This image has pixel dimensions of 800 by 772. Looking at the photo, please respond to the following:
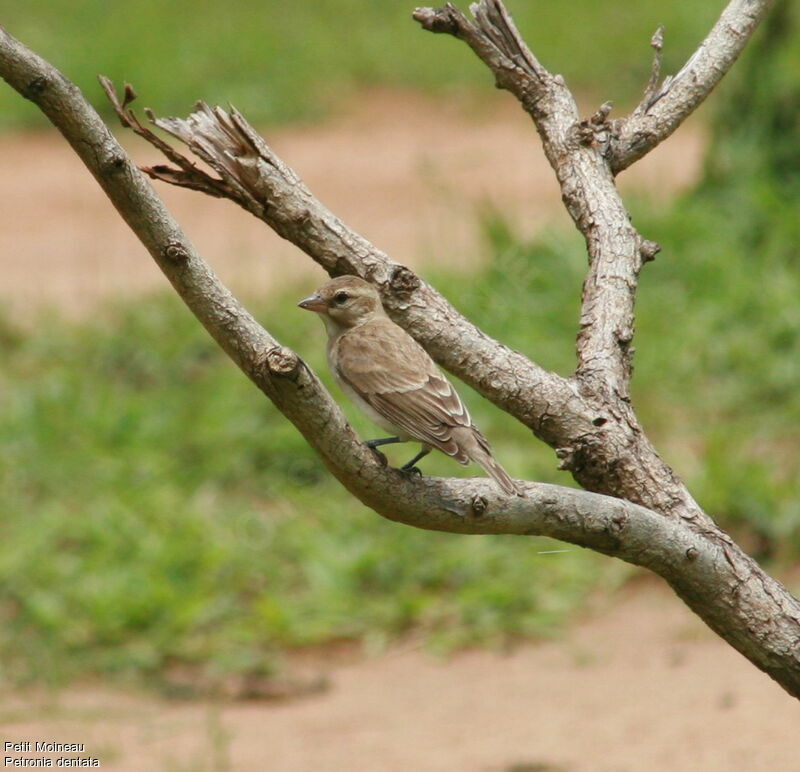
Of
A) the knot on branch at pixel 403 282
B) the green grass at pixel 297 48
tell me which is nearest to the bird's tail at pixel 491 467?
the knot on branch at pixel 403 282

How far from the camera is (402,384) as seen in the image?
3711 millimetres

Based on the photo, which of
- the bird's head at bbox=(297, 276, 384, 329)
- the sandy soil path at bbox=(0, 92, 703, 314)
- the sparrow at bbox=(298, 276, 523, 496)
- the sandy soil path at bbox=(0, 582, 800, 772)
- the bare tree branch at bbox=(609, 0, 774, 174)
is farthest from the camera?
the sandy soil path at bbox=(0, 92, 703, 314)

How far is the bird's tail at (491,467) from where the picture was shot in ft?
8.98

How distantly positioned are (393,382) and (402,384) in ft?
0.09

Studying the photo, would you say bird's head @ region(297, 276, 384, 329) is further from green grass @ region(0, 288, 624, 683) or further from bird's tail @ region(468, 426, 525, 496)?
green grass @ region(0, 288, 624, 683)

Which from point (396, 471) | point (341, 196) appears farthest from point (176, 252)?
point (341, 196)

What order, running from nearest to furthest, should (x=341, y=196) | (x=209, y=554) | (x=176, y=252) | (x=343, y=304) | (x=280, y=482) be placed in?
1. (x=176, y=252)
2. (x=343, y=304)
3. (x=209, y=554)
4. (x=280, y=482)
5. (x=341, y=196)

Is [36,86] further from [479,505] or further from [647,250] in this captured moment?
[647,250]

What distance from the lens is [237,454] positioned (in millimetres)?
6902

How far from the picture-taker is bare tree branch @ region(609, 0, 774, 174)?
→ 3.50m

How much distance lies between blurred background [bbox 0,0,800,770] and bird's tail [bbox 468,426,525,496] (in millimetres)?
506

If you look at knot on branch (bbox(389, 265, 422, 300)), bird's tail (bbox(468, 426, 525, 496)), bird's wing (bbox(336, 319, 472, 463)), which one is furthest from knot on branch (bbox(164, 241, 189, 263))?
bird's wing (bbox(336, 319, 472, 463))

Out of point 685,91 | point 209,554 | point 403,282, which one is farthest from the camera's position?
point 209,554

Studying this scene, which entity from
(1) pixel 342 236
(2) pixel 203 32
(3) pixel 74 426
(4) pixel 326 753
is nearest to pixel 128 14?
(2) pixel 203 32
